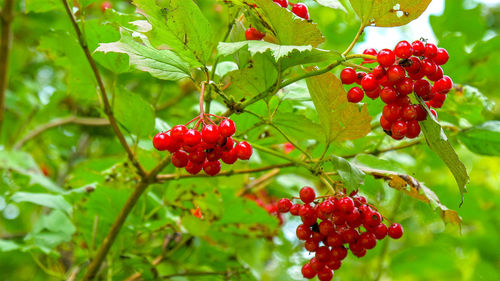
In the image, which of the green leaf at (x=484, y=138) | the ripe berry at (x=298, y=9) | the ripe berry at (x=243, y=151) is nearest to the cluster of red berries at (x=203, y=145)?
the ripe berry at (x=243, y=151)

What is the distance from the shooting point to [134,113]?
4.70ft

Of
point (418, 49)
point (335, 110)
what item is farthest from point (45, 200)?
point (418, 49)

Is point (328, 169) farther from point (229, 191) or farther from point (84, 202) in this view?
point (84, 202)

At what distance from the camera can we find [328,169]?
1.37 meters

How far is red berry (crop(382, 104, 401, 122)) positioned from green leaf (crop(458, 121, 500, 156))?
0.73m

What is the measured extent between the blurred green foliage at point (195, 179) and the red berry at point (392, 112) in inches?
5.8

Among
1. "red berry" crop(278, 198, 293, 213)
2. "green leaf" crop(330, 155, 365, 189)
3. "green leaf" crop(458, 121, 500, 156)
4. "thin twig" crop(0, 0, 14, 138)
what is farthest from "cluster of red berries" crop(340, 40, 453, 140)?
"thin twig" crop(0, 0, 14, 138)

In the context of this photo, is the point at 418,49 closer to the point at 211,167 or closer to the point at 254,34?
the point at 254,34

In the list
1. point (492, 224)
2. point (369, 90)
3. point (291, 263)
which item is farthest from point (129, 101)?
point (492, 224)

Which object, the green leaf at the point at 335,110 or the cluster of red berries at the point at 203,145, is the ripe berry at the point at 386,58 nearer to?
the green leaf at the point at 335,110

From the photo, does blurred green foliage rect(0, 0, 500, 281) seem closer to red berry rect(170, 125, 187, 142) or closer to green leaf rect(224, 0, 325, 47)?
green leaf rect(224, 0, 325, 47)

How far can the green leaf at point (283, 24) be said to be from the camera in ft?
3.07

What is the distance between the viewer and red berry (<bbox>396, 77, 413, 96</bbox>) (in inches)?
35.4

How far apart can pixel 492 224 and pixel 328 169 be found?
212cm
